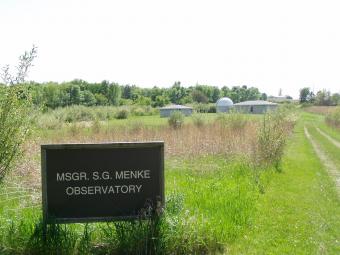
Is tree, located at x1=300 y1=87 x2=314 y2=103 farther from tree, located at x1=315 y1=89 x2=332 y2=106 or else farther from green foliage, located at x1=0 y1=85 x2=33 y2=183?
green foliage, located at x1=0 y1=85 x2=33 y2=183

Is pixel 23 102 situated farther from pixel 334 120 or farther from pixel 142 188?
pixel 334 120

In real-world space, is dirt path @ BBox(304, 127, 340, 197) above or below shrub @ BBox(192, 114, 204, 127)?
below

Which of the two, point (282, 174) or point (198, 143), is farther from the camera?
point (198, 143)

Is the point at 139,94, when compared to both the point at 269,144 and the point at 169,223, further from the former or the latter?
the point at 169,223

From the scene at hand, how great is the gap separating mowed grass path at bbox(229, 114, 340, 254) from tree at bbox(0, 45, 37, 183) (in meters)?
3.42

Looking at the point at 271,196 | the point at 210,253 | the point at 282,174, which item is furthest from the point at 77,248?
the point at 282,174

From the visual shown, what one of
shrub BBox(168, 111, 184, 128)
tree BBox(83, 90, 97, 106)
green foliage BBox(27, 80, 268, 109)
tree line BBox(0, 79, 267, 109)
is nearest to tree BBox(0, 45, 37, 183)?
shrub BBox(168, 111, 184, 128)

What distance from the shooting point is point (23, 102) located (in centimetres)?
589

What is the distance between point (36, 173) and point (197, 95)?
12847 cm

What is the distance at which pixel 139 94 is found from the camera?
477 ft

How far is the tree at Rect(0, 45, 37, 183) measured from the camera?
18.4 ft

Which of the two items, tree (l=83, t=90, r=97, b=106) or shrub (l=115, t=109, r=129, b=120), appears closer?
shrub (l=115, t=109, r=129, b=120)

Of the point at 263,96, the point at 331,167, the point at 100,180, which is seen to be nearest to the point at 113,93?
the point at 263,96

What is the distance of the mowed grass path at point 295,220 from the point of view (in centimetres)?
603
